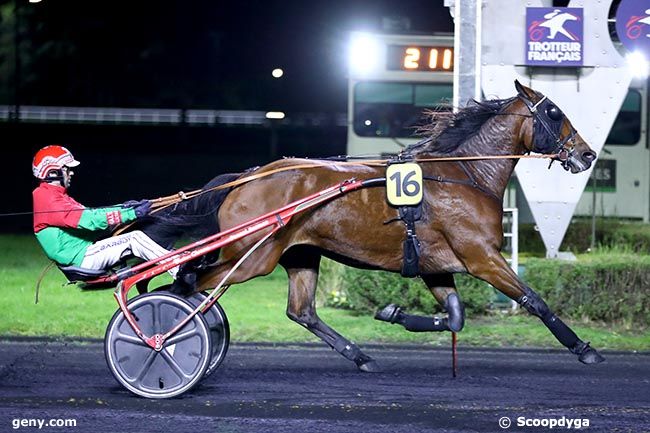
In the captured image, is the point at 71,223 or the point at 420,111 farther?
the point at 420,111

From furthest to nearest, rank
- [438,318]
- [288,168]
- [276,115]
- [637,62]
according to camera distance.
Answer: [276,115]
[637,62]
[438,318]
[288,168]

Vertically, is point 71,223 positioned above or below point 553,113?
below

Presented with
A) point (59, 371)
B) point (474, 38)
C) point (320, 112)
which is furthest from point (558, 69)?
point (320, 112)

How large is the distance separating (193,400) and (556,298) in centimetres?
453

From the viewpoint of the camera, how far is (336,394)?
766cm

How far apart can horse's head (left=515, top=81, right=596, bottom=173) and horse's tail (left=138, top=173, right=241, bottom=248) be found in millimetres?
2082

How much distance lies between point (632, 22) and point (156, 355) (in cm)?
633

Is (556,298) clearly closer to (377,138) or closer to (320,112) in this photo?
(377,138)

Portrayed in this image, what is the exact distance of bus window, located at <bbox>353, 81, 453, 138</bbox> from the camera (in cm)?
1769

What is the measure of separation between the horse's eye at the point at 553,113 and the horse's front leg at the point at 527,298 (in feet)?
3.35

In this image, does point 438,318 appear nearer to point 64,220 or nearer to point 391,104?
point 64,220

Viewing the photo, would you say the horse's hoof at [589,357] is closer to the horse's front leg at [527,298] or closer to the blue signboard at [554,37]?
the horse's front leg at [527,298]

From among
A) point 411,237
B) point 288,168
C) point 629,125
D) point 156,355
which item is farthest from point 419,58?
point 156,355

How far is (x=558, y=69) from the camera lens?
11828mm
